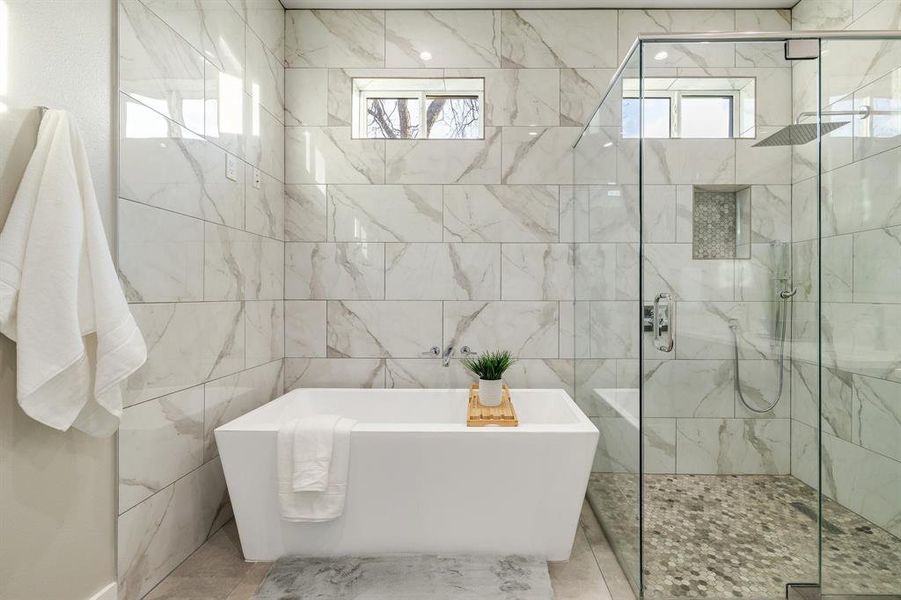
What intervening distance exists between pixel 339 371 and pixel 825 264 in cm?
251

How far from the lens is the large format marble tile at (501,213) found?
285 cm

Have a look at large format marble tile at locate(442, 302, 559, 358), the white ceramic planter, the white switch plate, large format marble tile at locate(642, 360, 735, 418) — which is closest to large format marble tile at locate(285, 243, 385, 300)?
large format marble tile at locate(442, 302, 559, 358)

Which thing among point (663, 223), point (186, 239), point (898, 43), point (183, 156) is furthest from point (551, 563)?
point (898, 43)

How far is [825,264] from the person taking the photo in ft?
5.49

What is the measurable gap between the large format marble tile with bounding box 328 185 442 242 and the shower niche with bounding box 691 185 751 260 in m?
1.54

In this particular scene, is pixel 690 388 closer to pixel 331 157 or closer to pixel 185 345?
pixel 185 345

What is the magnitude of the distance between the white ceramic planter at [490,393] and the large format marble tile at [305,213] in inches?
54.2

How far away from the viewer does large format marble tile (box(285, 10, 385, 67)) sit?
113 inches

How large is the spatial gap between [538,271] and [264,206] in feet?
5.56

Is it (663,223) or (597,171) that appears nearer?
(663,223)

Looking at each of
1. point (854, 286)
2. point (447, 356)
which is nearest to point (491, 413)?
point (447, 356)

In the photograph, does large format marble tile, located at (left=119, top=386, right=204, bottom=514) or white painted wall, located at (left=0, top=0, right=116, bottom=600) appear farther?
large format marble tile, located at (left=119, top=386, right=204, bottom=514)

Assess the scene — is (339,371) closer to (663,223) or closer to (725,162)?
(663,223)

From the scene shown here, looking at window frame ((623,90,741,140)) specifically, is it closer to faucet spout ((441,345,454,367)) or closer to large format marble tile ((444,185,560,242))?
large format marble tile ((444,185,560,242))
